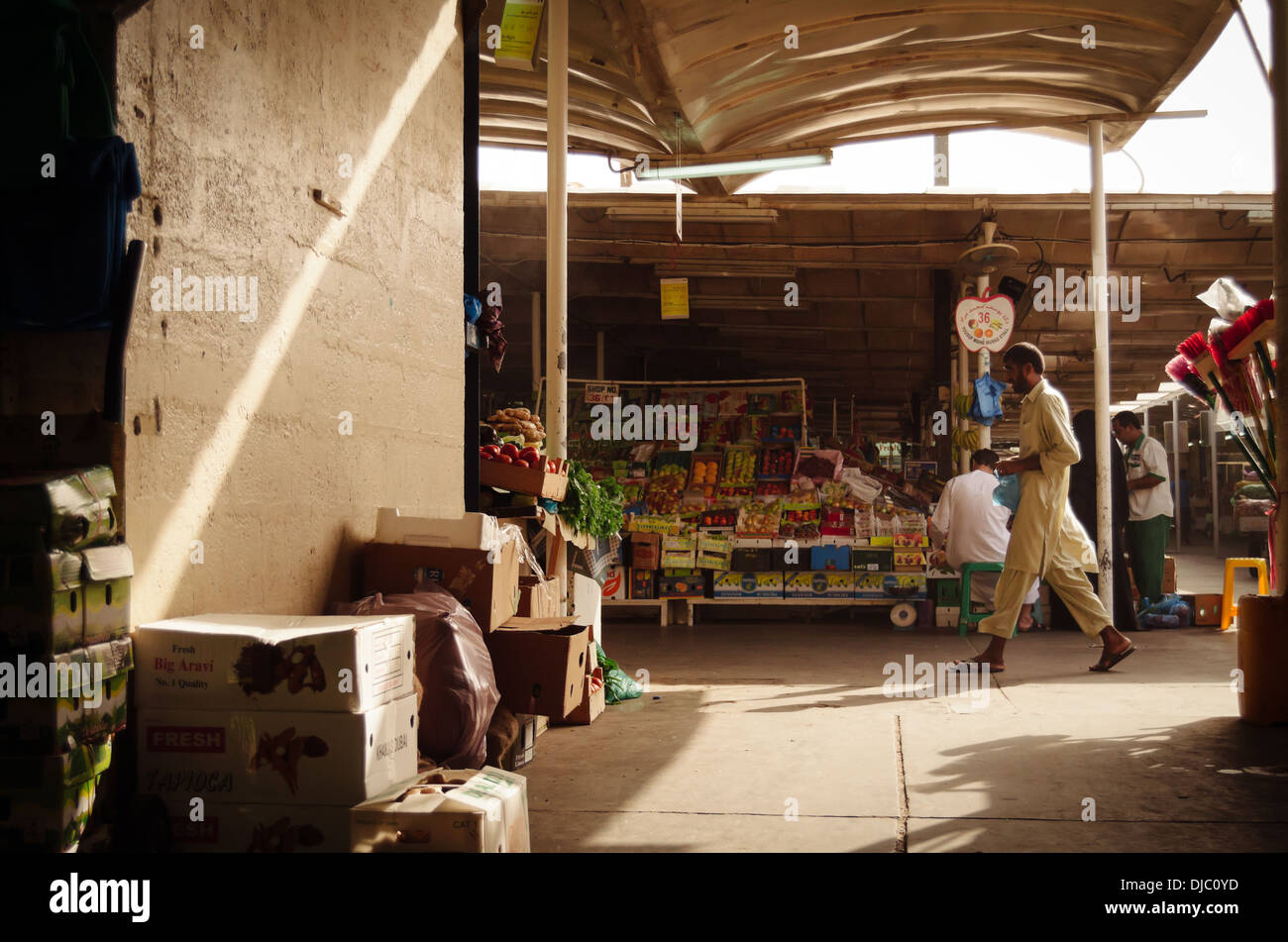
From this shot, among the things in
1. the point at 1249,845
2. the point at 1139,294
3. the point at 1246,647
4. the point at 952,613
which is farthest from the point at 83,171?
the point at 1139,294

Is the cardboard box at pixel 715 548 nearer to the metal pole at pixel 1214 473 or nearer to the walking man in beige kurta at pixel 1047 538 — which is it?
the walking man in beige kurta at pixel 1047 538

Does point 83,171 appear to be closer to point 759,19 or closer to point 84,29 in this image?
point 84,29

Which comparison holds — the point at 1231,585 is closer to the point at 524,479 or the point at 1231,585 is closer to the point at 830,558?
the point at 830,558

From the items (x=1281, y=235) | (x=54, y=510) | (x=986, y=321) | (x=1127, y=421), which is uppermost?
(x=986, y=321)

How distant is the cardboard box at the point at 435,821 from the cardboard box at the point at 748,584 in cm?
757

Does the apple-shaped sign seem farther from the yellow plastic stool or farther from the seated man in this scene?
the yellow plastic stool

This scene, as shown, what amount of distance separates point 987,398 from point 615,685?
5.56 meters

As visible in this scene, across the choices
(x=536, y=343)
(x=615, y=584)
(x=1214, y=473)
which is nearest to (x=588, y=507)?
(x=615, y=584)

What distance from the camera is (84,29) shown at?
277 cm

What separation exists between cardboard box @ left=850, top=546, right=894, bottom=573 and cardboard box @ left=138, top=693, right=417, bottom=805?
7.79 meters

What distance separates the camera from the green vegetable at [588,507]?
639cm

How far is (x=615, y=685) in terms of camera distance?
250 inches

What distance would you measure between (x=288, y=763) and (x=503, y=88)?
8.02 m
